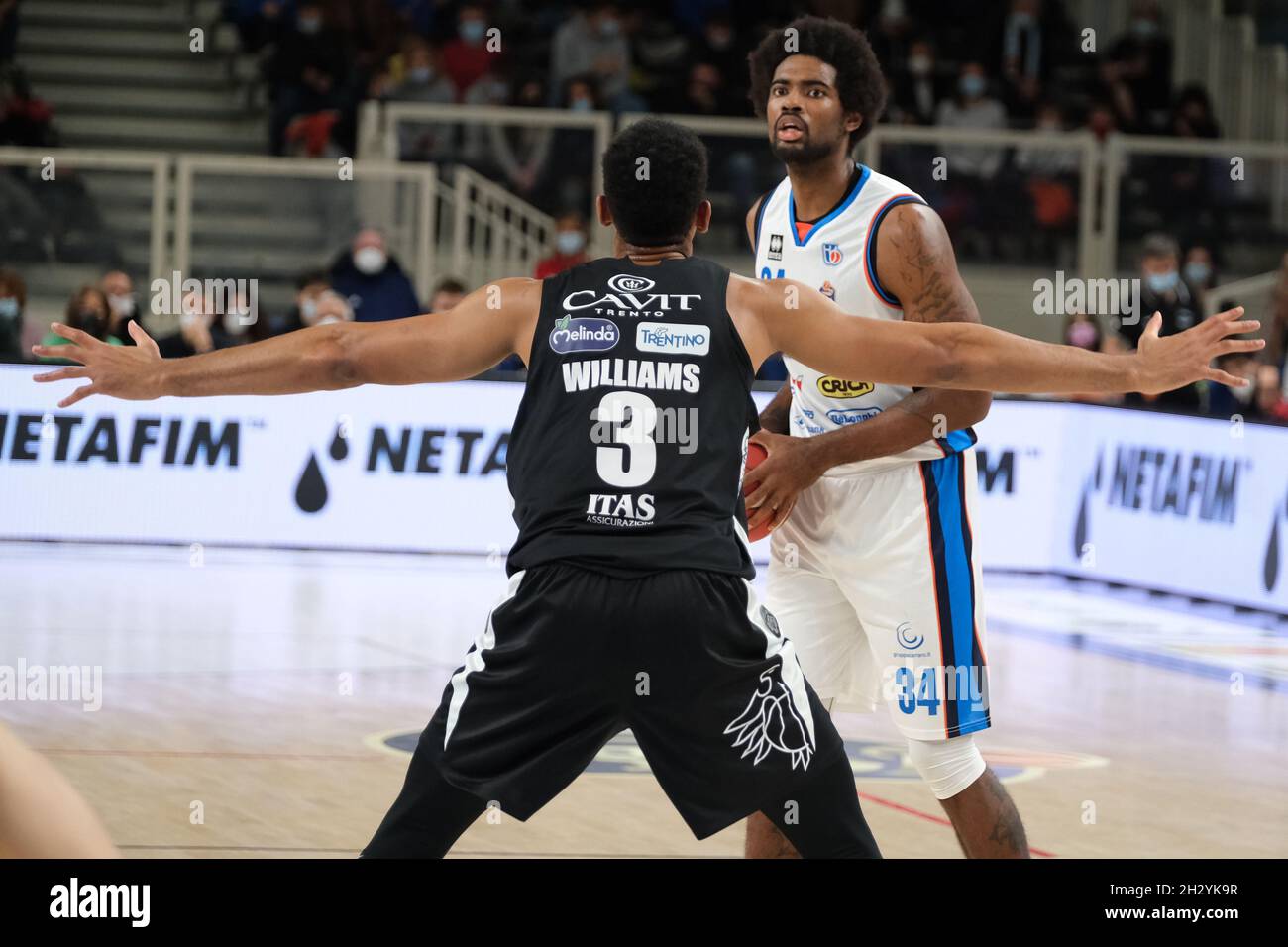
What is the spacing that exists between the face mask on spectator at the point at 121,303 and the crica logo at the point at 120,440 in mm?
1051

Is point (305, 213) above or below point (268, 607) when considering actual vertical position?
above

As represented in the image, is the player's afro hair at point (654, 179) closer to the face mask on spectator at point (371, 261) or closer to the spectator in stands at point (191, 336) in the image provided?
the spectator in stands at point (191, 336)

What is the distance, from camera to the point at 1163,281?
13492 millimetres

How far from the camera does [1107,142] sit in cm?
1580

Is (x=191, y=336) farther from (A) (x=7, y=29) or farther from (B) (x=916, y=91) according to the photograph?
(B) (x=916, y=91)

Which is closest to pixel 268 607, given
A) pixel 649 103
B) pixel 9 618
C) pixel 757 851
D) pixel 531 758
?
pixel 9 618

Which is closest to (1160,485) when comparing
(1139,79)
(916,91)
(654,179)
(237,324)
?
(237,324)

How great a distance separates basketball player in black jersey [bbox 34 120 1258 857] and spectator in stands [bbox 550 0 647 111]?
44.2ft

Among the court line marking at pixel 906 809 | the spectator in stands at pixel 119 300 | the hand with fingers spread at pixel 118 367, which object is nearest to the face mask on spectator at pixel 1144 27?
the spectator in stands at pixel 119 300

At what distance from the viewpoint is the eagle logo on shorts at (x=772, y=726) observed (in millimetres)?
3818

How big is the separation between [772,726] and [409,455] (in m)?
8.60

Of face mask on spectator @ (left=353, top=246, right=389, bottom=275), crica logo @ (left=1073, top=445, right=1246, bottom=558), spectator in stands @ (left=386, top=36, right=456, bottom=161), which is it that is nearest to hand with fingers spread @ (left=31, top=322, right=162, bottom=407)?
crica logo @ (left=1073, top=445, right=1246, bottom=558)
